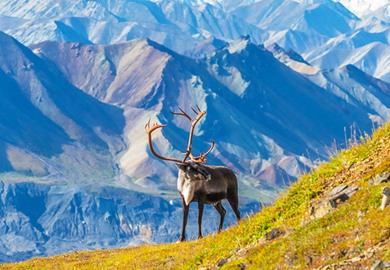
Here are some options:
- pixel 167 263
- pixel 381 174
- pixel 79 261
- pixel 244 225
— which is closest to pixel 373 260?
pixel 381 174

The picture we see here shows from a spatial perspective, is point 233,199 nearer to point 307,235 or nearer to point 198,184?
point 198,184

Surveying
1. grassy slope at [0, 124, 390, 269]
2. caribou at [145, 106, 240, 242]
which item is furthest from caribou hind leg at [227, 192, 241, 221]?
grassy slope at [0, 124, 390, 269]

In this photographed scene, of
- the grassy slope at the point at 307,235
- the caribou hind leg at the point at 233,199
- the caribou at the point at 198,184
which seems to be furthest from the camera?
the caribou hind leg at the point at 233,199

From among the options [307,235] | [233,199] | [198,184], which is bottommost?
[233,199]

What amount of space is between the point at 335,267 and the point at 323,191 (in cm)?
748

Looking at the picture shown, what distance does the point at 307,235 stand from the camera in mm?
21531

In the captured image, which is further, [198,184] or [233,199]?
[233,199]

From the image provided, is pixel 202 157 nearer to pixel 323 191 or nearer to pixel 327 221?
pixel 323 191

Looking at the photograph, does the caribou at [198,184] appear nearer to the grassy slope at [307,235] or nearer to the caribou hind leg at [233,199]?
the caribou hind leg at [233,199]

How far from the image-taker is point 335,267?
18.9 metres

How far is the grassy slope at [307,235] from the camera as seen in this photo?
776 inches

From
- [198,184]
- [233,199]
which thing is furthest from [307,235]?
[233,199]

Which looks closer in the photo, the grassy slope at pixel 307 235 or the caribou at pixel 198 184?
the grassy slope at pixel 307 235

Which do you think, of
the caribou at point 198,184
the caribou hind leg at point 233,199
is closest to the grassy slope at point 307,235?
the caribou at point 198,184
